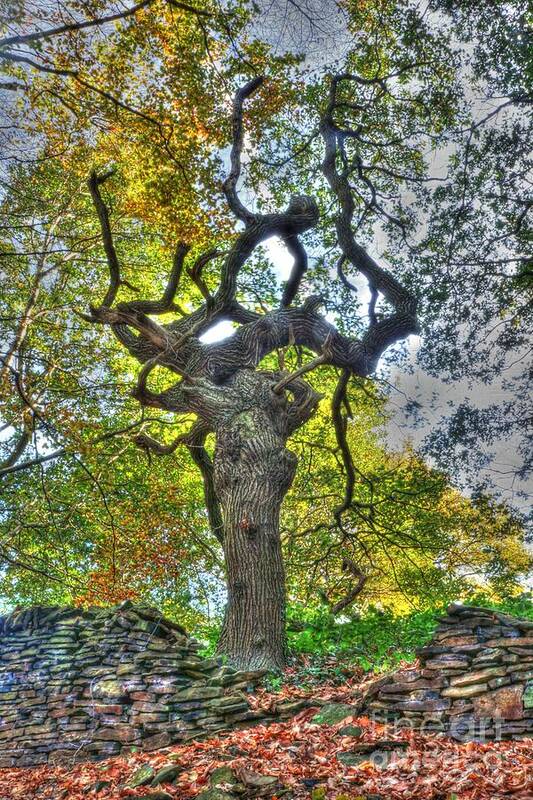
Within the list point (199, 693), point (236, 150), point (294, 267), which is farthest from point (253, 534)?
point (236, 150)

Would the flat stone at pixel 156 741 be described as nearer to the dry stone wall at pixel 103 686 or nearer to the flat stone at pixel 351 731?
the dry stone wall at pixel 103 686

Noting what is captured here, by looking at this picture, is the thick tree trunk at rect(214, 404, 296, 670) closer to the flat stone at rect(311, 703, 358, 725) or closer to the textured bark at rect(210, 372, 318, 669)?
the textured bark at rect(210, 372, 318, 669)

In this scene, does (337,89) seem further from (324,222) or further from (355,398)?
(355,398)

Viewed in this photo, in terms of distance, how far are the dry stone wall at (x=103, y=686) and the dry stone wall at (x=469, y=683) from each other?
1.53 m

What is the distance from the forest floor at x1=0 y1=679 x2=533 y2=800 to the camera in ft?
10.6

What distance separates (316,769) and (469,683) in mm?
1649

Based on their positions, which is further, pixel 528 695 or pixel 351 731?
pixel 351 731

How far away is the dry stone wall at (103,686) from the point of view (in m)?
5.42

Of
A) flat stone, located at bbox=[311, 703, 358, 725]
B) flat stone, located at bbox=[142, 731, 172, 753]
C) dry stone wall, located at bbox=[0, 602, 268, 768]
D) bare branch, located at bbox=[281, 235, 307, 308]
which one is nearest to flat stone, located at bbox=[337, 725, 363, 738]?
flat stone, located at bbox=[311, 703, 358, 725]

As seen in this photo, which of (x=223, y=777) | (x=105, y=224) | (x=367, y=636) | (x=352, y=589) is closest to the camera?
(x=223, y=777)

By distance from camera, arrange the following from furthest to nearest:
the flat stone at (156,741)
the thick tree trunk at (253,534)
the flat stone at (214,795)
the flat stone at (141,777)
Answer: the thick tree trunk at (253,534)
the flat stone at (156,741)
the flat stone at (141,777)
the flat stone at (214,795)

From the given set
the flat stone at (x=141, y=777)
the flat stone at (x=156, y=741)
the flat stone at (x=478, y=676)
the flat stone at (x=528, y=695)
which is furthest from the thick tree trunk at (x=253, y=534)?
the flat stone at (x=528, y=695)

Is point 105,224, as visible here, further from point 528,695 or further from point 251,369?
point 528,695

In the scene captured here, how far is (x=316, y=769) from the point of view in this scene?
3660mm
